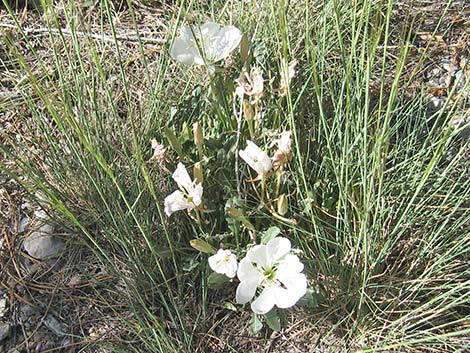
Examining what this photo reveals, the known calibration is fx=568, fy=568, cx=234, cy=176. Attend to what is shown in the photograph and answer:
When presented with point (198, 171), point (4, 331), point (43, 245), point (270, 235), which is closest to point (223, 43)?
point (198, 171)

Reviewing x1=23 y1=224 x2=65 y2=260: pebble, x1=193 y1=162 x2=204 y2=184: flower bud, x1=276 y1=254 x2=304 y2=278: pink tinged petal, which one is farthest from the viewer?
x1=23 y1=224 x2=65 y2=260: pebble

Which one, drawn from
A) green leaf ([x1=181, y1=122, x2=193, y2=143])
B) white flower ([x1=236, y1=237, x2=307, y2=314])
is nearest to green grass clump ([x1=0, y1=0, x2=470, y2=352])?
green leaf ([x1=181, y1=122, x2=193, y2=143])

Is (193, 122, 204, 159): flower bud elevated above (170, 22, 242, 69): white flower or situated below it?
below

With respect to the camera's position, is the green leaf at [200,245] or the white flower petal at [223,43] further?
the white flower petal at [223,43]

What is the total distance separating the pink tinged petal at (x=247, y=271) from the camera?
1091mm

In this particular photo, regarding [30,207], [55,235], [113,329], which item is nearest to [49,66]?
[30,207]

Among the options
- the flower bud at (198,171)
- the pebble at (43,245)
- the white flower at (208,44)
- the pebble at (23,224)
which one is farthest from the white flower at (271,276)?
the pebble at (23,224)

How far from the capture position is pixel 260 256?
3.63 ft

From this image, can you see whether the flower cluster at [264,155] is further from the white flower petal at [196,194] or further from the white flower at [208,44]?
the white flower at [208,44]

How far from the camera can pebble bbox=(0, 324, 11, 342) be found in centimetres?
137

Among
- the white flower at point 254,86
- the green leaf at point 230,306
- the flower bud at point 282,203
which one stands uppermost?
the white flower at point 254,86

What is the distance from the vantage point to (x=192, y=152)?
1.42m

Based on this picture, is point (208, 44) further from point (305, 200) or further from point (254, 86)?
point (305, 200)

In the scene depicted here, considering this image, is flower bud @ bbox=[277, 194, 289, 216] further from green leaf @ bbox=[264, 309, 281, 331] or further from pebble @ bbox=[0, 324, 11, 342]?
pebble @ bbox=[0, 324, 11, 342]
